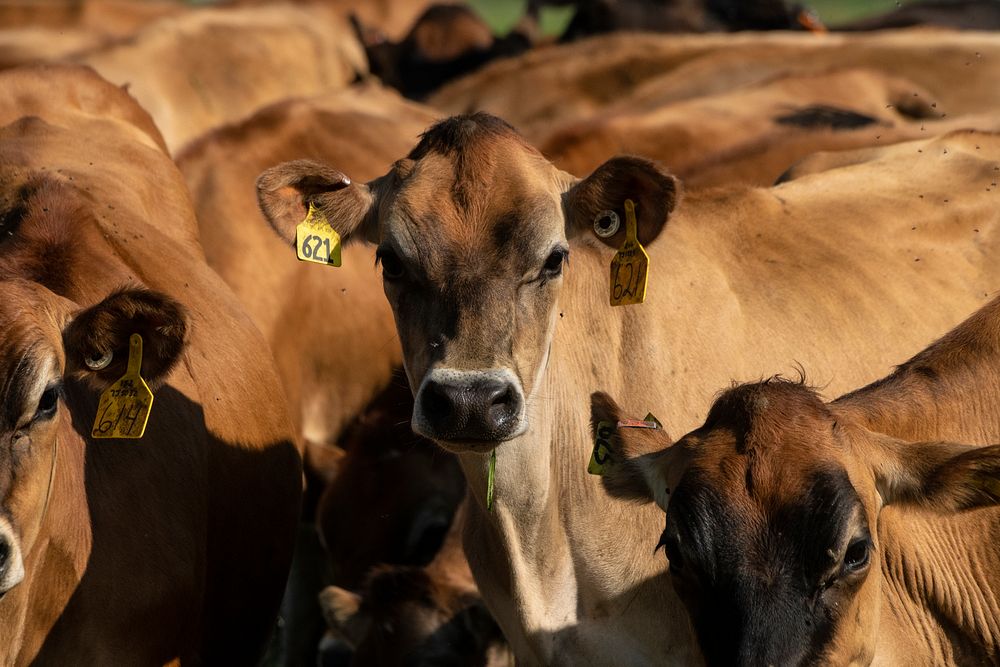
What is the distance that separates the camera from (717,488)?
357 centimetres

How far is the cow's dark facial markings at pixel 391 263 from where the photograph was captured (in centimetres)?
443

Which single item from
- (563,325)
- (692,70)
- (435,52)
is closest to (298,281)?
(563,325)

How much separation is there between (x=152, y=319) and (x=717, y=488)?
1694mm

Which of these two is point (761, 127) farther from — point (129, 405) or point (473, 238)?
point (129, 405)

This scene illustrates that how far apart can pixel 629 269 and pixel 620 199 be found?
0.22m

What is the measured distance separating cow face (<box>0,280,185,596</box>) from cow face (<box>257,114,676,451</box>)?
66 centimetres

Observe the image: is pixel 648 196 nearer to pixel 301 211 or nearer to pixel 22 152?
pixel 301 211

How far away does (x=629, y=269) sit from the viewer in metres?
4.60

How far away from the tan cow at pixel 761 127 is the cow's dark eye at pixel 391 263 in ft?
9.44

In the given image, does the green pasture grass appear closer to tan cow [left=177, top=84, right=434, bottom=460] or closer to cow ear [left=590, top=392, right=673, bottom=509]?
tan cow [left=177, top=84, right=434, bottom=460]

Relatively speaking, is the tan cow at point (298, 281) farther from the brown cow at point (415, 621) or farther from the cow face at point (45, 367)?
the cow face at point (45, 367)

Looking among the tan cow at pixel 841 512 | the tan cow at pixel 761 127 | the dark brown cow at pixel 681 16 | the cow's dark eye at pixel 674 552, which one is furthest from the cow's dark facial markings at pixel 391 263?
the dark brown cow at pixel 681 16

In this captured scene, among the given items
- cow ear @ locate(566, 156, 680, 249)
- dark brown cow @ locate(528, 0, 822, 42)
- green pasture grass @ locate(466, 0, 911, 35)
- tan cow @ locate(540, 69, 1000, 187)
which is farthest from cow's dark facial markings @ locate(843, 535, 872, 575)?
green pasture grass @ locate(466, 0, 911, 35)

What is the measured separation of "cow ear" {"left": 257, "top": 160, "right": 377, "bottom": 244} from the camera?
4691 millimetres
